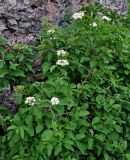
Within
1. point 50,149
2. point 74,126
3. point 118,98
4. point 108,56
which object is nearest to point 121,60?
point 108,56

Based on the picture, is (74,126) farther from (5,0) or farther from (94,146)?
(5,0)

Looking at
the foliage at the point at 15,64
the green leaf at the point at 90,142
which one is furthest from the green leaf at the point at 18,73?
the green leaf at the point at 90,142

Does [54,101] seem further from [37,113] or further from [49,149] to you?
[49,149]

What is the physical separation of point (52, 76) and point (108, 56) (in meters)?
0.55

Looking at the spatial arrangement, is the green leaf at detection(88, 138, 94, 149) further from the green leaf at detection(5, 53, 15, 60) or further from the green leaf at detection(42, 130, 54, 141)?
the green leaf at detection(5, 53, 15, 60)

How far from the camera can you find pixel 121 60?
3555 millimetres

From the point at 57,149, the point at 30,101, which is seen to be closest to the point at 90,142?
the point at 57,149

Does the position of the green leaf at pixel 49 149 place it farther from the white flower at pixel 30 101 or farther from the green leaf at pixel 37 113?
the white flower at pixel 30 101

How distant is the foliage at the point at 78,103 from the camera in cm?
283

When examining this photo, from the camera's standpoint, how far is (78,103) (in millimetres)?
3105

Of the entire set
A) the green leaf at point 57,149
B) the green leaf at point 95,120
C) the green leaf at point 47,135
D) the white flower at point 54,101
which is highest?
the white flower at point 54,101

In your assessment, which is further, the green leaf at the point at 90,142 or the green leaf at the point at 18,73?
the green leaf at the point at 18,73

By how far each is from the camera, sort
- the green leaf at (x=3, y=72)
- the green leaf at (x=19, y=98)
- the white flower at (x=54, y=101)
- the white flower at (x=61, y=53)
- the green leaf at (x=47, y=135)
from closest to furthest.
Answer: the green leaf at (x=47, y=135)
the white flower at (x=54, y=101)
the green leaf at (x=19, y=98)
the green leaf at (x=3, y=72)
the white flower at (x=61, y=53)

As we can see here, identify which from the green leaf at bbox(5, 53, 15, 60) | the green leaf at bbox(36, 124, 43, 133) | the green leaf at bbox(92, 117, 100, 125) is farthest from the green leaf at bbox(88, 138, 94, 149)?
the green leaf at bbox(5, 53, 15, 60)
